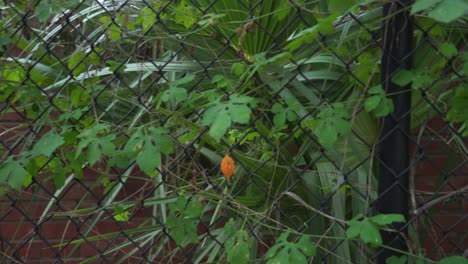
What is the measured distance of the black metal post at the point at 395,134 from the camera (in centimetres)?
176

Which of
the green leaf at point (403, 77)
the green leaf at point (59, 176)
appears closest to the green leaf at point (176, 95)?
the green leaf at point (59, 176)

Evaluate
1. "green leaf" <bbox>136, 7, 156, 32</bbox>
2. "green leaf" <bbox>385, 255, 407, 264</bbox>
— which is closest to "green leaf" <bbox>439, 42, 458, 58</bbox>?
"green leaf" <bbox>385, 255, 407, 264</bbox>

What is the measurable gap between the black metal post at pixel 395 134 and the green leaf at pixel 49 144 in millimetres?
772

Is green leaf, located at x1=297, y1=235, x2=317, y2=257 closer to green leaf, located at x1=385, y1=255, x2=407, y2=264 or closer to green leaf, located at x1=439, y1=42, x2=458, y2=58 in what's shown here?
green leaf, located at x1=385, y1=255, x2=407, y2=264

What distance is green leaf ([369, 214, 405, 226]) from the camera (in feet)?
5.40

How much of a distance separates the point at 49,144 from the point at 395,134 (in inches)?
32.6

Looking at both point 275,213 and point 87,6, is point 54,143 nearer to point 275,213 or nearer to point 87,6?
point 275,213

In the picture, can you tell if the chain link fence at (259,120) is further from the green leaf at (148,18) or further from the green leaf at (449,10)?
the green leaf at (449,10)

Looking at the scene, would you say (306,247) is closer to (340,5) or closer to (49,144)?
(340,5)

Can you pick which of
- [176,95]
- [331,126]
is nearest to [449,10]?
[331,126]

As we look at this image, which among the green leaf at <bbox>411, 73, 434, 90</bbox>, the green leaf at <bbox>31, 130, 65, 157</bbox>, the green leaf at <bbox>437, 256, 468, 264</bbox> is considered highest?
the green leaf at <bbox>31, 130, 65, 157</bbox>

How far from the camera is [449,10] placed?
136 cm

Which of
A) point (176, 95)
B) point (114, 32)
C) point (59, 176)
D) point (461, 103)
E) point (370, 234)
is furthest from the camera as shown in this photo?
point (114, 32)

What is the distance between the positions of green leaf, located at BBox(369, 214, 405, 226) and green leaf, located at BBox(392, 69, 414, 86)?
0.29 m
